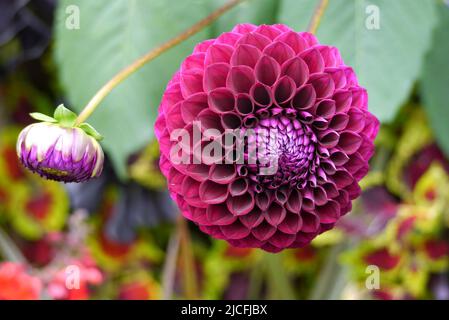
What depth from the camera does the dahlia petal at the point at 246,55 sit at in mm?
264

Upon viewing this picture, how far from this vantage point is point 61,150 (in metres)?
0.26

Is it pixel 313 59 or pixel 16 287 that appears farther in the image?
pixel 16 287

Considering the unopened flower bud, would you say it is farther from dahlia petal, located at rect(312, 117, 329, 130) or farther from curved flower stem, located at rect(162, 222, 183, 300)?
curved flower stem, located at rect(162, 222, 183, 300)

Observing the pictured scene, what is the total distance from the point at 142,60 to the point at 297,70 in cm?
8

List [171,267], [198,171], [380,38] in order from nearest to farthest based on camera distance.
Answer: [198,171] < [380,38] < [171,267]

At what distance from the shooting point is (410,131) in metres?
0.66

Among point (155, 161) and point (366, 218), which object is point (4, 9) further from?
point (366, 218)

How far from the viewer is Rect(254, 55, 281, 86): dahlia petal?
26 cm

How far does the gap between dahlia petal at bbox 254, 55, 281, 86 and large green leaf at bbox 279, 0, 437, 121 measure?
85 millimetres

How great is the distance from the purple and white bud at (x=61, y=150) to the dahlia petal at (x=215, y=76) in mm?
57

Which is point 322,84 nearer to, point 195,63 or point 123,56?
point 195,63

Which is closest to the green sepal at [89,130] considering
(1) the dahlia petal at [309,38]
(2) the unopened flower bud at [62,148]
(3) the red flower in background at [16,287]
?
(2) the unopened flower bud at [62,148]

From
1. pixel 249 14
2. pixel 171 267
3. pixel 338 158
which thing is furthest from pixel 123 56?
pixel 171 267
